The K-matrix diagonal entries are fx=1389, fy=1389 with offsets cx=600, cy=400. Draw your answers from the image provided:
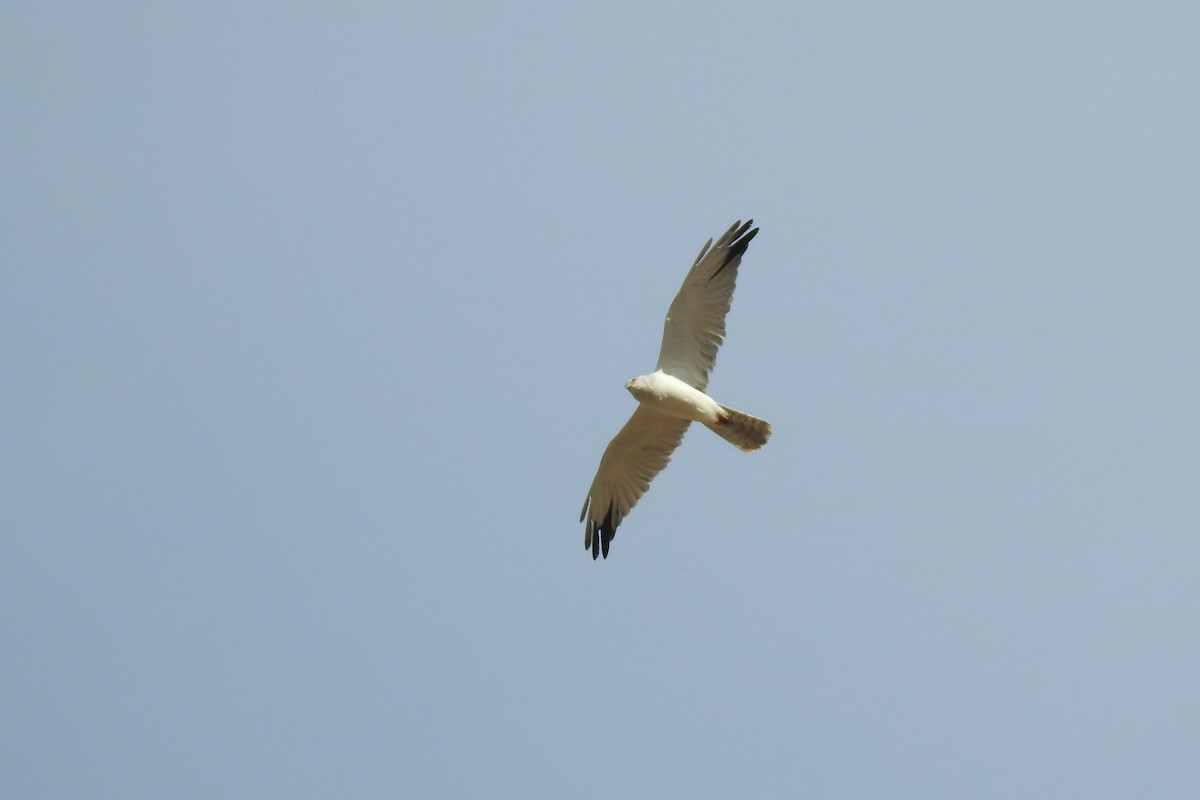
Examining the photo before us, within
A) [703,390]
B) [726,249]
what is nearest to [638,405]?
[703,390]

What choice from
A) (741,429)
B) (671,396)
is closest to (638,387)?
(671,396)

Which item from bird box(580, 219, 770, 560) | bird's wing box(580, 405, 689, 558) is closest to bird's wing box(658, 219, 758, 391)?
bird box(580, 219, 770, 560)

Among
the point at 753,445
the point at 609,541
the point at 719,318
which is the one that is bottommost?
the point at 609,541

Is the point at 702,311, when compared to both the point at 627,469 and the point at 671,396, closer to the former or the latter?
the point at 671,396

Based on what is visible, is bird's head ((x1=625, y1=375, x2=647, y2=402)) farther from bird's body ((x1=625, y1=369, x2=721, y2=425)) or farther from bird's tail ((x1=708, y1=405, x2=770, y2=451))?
bird's tail ((x1=708, y1=405, x2=770, y2=451))

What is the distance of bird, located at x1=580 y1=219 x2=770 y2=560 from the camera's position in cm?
1605

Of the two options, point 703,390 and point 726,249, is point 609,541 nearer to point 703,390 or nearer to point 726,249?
point 703,390

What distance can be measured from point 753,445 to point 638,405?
1.45 metres

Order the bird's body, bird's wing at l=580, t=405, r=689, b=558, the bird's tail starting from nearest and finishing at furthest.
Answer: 1. the bird's body
2. the bird's tail
3. bird's wing at l=580, t=405, r=689, b=558

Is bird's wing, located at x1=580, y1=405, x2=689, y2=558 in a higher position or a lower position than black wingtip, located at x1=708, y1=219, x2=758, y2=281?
lower

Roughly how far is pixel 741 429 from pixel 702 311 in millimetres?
1485

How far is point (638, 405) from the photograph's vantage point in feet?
54.3

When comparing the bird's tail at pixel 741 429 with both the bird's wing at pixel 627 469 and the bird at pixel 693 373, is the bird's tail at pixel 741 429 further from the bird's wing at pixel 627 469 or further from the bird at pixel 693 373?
the bird's wing at pixel 627 469

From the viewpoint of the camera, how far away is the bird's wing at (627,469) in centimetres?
1689
